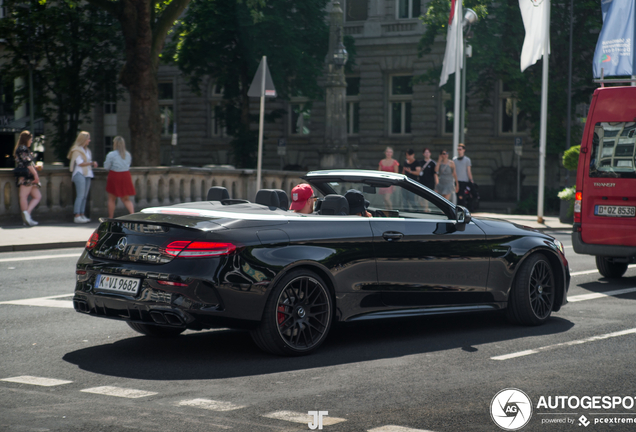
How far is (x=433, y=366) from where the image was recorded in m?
6.21

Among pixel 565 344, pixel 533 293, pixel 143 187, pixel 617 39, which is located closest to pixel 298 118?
pixel 143 187

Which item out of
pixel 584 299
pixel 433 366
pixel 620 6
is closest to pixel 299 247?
pixel 433 366

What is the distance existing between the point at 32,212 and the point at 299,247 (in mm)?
13272

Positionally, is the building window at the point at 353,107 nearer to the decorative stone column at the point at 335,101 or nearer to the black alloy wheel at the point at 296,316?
the decorative stone column at the point at 335,101

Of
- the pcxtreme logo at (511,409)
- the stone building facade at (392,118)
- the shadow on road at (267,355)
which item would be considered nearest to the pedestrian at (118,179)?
the shadow on road at (267,355)

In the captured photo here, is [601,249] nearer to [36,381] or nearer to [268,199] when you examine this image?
[268,199]

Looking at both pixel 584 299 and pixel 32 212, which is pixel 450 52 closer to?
pixel 32 212

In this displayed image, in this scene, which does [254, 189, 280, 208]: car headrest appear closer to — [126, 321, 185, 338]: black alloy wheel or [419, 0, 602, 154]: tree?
[126, 321, 185, 338]: black alloy wheel

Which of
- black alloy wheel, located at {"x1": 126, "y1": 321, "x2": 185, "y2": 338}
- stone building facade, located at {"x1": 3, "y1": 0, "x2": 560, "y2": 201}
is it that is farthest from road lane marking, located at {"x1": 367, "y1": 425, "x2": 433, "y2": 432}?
stone building facade, located at {"x1": 3, "y1": 0, "x2": 560, "y2": 201}

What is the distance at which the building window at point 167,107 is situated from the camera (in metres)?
48.8

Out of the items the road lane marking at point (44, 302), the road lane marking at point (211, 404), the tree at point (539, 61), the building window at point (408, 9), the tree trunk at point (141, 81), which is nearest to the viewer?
the road lane marking at point (211, 404)

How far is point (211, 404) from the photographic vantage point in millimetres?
5074

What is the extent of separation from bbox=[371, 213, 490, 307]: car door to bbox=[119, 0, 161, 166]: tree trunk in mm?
15709

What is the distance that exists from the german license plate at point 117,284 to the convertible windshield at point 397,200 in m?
2.17
